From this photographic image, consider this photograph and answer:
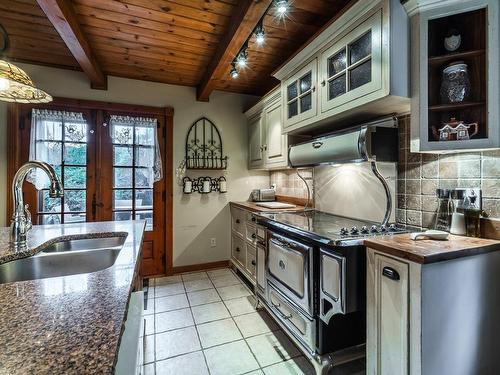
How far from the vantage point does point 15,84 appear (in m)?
1.48

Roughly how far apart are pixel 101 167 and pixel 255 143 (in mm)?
1938

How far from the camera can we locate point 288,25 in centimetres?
210

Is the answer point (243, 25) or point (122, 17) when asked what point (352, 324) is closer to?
point (243, 25)

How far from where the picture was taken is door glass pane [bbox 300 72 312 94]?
82.9 inches

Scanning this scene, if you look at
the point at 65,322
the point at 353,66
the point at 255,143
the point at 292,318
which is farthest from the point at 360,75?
the point at 255,143

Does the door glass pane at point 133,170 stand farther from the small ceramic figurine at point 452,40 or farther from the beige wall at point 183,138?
the small ceramic figurine at point 452,40

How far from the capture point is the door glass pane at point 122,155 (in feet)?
10.2

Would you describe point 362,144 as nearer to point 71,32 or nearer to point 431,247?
point 431,247

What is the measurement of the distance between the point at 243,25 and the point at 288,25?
0.49 meters

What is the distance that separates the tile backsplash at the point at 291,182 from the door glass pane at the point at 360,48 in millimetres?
1255

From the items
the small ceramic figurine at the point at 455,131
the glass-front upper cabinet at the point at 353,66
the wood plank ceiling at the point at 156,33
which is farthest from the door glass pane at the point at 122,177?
the small ceramic figurine at the point at 455,131

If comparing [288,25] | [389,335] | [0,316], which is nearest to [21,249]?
[0,316]

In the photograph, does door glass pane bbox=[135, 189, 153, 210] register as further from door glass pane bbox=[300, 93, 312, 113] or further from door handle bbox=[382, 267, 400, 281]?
door handle bbox=[382, 267, 400, 281]

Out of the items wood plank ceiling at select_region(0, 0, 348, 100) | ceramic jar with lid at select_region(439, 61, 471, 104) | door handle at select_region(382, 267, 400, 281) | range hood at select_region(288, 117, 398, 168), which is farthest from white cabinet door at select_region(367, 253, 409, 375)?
wood plank ceiling at select_region(0, 0, 348, 100)
